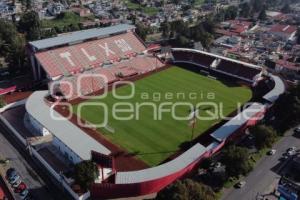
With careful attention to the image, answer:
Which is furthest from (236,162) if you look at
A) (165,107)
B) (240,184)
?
(165,107)

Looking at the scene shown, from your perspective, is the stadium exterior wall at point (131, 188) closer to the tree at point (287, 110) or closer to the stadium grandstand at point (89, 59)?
the tree at point (287, 110)

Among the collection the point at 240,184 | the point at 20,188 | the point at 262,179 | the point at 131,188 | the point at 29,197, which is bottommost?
the point at 262,179

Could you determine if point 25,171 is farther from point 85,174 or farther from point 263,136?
point 263,136

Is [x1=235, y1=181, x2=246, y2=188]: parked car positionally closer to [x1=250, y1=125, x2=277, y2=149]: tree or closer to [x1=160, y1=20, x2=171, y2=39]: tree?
[x1=250, y1=125, x2=277, y2=149]: tree

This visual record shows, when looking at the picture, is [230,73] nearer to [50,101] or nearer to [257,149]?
[257,149]

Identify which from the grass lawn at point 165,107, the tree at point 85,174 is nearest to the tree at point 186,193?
the tree at point 85,174

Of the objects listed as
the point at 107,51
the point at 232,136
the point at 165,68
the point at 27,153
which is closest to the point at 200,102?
the point at 232,136

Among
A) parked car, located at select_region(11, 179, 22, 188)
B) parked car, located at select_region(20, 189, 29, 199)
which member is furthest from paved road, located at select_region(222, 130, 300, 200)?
parked car, located at select_region(11, 179, 22, 188)
